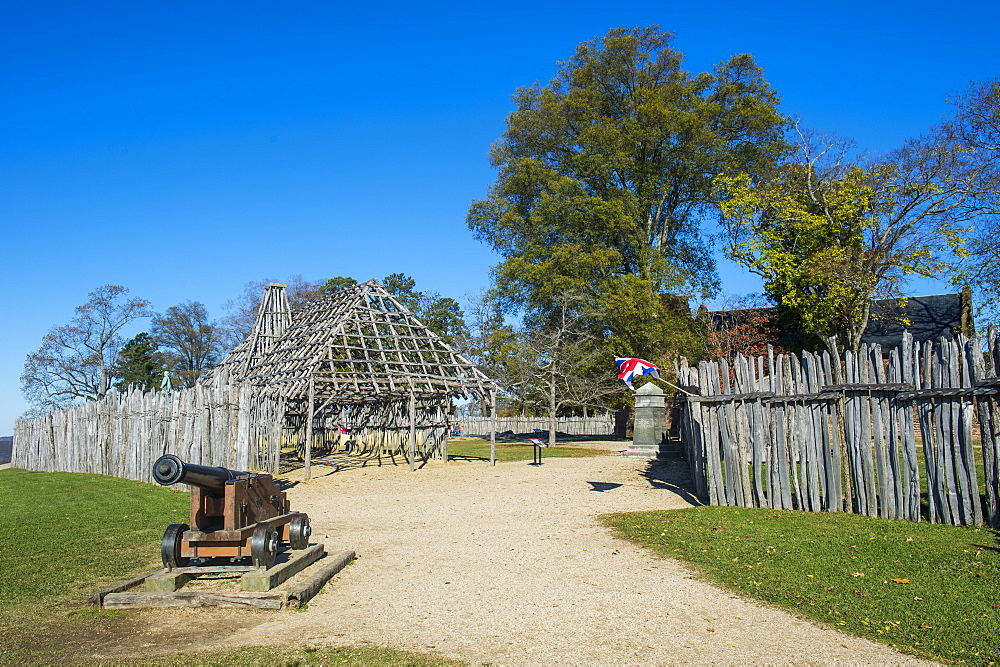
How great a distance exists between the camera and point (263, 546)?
7.19 m

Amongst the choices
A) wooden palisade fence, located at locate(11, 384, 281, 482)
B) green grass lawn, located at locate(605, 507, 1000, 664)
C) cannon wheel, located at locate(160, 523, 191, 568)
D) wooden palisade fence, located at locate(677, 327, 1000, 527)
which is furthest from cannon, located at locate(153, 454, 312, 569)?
wooden palisade fence, located at locate(11, 384, 281, 482)

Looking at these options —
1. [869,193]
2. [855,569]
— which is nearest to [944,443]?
[855,569]

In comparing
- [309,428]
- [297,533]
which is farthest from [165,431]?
[297,533]

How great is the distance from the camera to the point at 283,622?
20.3ft

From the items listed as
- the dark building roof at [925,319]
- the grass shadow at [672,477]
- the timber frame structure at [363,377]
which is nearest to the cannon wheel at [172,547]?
the grass shadow at [672,477]

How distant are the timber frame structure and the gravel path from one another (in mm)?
7434

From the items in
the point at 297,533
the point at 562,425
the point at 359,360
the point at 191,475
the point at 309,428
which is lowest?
the point at 297,533

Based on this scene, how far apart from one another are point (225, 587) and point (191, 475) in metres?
1.37

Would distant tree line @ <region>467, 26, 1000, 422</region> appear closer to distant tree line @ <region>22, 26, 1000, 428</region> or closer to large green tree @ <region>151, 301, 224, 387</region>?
distant tree line @ <region>22, 26, 1000, 428</region>

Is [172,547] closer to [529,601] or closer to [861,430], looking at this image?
[529,601]

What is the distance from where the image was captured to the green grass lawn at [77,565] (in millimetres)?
→ 5338

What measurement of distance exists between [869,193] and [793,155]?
7240 millimetres

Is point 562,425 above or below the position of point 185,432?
below

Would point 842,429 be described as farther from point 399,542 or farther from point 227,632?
point 227,632
